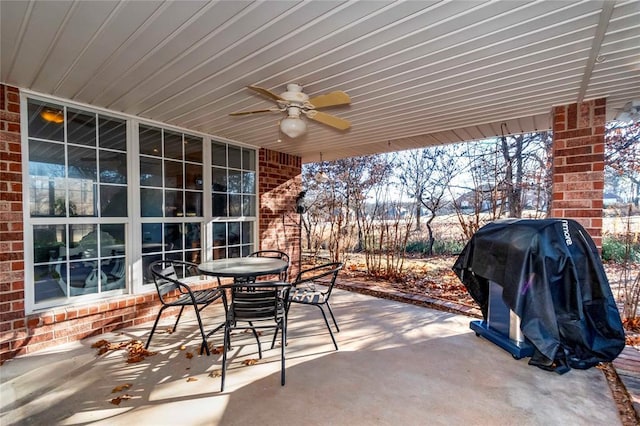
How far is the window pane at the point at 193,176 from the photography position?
13.3 ft

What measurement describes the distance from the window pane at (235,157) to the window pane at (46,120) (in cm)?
199

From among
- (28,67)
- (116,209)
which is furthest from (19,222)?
(28,67)

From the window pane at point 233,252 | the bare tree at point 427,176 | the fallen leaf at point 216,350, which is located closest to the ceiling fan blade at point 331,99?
the fallen leaf at point 216,350

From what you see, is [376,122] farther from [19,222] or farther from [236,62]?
[19,222]

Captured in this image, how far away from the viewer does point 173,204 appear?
12.8 feet

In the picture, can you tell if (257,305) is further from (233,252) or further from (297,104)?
(233,252)

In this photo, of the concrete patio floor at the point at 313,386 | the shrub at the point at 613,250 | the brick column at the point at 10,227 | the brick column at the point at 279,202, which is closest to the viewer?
the concrete patio floor at the point at 313,386

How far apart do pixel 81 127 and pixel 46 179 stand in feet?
2.03

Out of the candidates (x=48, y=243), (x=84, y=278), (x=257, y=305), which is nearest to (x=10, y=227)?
(x=48, y=243)

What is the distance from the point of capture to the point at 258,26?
1.75 metres

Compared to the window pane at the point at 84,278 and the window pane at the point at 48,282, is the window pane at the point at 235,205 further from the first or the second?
the window pane at the point at 48,282

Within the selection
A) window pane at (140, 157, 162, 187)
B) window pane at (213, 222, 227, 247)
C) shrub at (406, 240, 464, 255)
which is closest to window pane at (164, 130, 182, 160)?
window pane at (140, 157, 162, 187)

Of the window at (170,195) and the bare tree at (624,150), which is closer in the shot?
the window at (170,195)

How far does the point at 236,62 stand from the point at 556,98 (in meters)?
2.90
